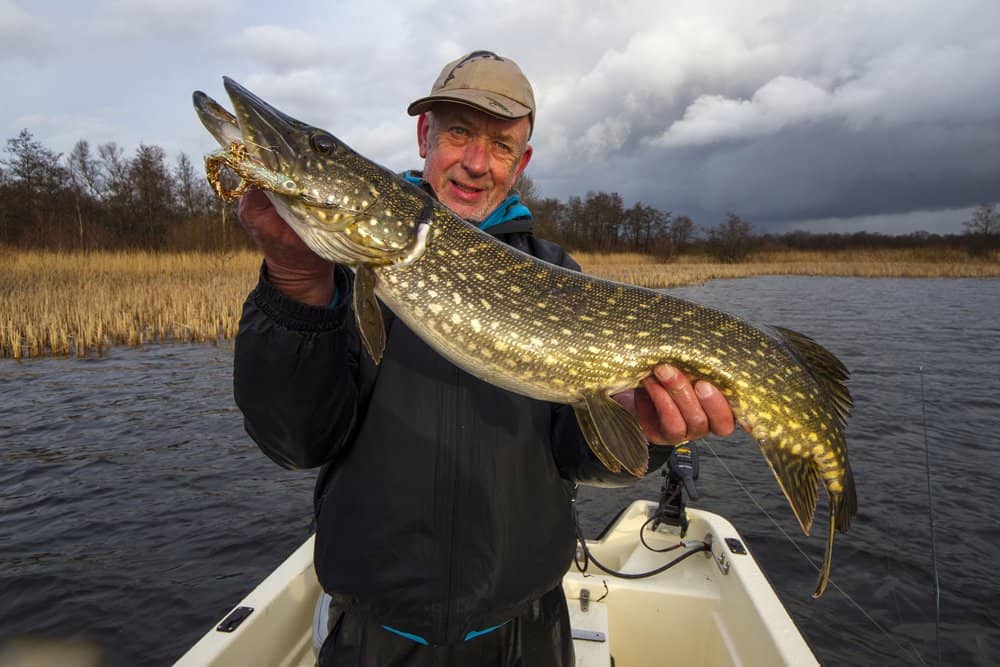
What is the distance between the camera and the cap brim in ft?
6.99

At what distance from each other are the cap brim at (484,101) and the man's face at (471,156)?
0.07 metres

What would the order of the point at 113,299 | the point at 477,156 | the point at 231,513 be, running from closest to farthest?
the point at 477,156
the point at 231,513
the point at 113,299

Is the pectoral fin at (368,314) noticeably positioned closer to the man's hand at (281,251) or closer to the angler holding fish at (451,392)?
the angler holding fish at (451,392)

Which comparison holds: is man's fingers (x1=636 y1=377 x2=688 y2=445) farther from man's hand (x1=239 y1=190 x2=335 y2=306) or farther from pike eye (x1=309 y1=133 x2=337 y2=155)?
pike eye (x1=309 y1=133 x2=337 y2=155)

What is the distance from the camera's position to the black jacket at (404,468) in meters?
1.57

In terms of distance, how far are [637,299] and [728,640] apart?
1722 millimetres

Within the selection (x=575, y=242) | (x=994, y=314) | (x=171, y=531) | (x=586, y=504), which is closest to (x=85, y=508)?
(x=171, y=531)

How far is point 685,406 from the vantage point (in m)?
1.94

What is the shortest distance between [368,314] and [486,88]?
1119 mm

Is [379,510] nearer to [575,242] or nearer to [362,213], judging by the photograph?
[362,213]

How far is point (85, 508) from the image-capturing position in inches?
205

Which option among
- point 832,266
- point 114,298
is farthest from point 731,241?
point 114,298

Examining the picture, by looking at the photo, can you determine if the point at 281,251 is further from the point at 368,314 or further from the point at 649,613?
the point at 649,613

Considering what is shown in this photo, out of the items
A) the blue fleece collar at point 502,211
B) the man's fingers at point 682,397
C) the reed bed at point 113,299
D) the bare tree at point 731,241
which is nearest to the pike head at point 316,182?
the blue fleece collar at point 502,211
